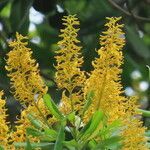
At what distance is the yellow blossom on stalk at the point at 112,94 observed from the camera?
1298 millimetres

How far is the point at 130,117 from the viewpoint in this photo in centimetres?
133

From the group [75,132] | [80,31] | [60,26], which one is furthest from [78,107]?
[80,31]

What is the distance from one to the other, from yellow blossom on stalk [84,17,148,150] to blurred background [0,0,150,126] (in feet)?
4.01

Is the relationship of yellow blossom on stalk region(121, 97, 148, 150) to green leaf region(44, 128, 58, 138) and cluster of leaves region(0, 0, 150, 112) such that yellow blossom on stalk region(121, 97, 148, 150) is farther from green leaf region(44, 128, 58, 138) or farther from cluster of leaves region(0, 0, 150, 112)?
cluster of leaves region(0, 0, 150, 112)

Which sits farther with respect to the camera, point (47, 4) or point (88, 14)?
point (88, 14)

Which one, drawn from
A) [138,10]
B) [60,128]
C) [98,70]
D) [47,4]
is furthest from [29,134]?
[138,10]

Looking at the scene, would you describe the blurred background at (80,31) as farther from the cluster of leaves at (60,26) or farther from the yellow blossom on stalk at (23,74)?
the yellow blossom on stalk at (23,74)

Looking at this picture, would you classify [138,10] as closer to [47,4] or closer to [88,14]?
[88,14]

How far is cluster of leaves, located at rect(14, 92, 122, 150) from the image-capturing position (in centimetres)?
127

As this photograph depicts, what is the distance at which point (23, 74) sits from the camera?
1342 mm

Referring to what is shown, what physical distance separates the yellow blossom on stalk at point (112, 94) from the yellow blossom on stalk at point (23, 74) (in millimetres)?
106

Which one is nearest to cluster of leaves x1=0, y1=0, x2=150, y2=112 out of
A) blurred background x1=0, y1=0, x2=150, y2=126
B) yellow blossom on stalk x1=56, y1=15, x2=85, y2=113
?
blurred background x1=0, y1=0, x2=150, y2=126

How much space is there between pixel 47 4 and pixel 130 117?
5.62ft

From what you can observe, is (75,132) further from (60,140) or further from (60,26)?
(60,26)
